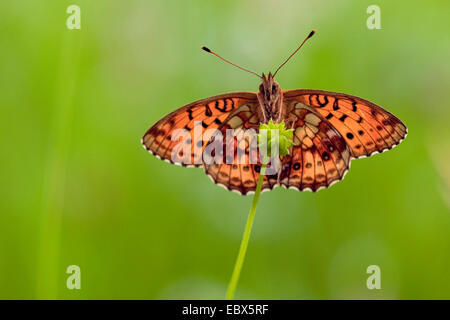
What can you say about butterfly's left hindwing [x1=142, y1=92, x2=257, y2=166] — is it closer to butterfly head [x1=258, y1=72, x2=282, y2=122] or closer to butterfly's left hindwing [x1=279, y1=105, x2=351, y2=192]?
butterfly head [x1=258, y1=72, x2=282, y2=122]

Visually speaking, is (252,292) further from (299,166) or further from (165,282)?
(299,166)

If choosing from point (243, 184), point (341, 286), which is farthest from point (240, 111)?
point (341, 286)

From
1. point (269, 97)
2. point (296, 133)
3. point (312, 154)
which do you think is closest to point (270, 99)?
point (269, 97)

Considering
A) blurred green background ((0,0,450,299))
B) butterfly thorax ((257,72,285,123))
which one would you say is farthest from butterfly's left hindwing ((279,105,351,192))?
blurred green background ((0,0,450,299))

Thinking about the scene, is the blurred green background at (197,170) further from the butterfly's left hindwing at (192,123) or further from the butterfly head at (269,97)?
the butterfly head at (269,97)

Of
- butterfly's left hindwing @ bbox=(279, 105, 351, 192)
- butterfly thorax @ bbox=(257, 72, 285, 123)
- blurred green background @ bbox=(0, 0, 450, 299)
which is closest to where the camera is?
butterfly thorax @ bbox=(257, 72, 285, 123)
